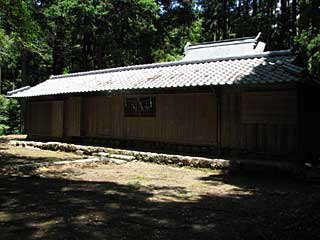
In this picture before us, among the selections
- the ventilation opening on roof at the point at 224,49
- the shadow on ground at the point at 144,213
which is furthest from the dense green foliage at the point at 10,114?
the shadow on ground at the point at 144,213

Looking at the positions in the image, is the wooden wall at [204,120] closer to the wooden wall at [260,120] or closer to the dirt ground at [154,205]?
the wooden wall at [260,120]

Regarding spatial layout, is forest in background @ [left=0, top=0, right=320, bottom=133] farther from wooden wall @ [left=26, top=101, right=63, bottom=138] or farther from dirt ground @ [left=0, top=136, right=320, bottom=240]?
dirt ground @ [left=0, top=136, right=320, bottom=240]

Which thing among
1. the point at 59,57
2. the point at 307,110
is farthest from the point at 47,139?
the point at 59,57

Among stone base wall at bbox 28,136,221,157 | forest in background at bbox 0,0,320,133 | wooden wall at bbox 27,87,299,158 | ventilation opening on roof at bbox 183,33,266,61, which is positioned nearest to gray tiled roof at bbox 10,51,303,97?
wooden wall at bbox 27,87,299,158

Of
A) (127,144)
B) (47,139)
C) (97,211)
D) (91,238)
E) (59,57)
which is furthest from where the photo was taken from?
(59,57)

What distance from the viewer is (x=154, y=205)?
21.8ft

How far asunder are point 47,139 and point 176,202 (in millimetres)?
13464

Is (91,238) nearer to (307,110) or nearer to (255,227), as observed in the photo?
(255,227)

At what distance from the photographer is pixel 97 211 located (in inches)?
239

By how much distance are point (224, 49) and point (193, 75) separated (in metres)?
8.24

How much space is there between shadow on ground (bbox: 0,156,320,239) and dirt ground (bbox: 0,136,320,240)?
1 cm

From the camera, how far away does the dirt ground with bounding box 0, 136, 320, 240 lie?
16.4ft

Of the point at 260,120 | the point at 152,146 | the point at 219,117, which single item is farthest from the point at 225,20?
the point at 260,120

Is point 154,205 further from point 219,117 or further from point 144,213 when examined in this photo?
point 219,117
